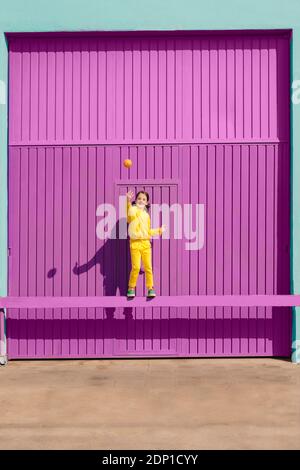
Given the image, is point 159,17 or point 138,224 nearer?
point 138,224

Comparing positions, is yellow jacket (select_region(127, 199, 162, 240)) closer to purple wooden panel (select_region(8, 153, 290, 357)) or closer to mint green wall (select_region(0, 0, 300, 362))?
purple wooden panel (select_region(8, 153, 290, 357))

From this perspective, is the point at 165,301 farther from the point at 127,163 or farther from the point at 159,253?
the point at 127,163

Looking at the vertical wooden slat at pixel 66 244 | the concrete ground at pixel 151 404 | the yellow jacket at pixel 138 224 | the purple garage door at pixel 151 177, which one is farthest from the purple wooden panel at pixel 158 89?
the concrete ground at pixel 151 404

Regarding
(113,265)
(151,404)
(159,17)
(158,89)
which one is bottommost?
(151,404)

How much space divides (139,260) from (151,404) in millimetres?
2311

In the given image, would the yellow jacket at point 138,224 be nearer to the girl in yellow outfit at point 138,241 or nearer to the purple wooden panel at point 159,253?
the girl in yellow outfit at point 138,241

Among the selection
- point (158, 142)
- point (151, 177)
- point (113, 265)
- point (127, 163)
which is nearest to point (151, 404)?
point (113, 265)

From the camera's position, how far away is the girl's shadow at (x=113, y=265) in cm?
783

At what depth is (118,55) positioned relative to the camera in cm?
791

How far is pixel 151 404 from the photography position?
567 cm

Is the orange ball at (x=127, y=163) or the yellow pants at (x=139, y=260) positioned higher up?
the orange ball at (x=127, y=163)

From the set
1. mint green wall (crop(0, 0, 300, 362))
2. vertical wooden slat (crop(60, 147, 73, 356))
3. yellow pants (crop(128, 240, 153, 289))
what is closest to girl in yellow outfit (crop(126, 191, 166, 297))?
yellow pants (crop(128, 240, 153, 289))

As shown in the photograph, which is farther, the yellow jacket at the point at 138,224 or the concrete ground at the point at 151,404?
the yellow jacket at the point at 138,224

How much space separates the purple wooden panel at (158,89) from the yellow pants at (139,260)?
148 cm
